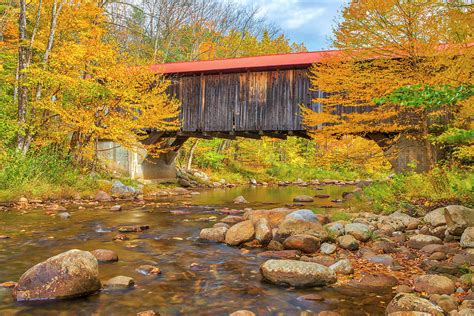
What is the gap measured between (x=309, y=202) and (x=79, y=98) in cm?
883

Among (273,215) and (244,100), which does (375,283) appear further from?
(244,100)

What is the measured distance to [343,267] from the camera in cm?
542

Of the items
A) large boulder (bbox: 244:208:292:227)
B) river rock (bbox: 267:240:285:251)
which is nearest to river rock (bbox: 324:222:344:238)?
river rock (bbox: 267:240:285:251)

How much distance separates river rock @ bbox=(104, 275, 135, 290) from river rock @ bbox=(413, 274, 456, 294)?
3.29 m

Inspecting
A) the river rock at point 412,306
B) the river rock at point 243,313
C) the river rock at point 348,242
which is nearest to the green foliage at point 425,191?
the river rock at point 348,242

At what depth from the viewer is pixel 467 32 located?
8.80 m

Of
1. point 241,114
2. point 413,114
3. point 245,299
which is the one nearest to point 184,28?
point 241,114

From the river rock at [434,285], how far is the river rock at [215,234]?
3712 millimetres

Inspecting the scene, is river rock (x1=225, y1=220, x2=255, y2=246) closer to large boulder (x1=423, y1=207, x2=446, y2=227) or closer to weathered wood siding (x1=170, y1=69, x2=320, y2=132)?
large boulder (x1=423, y1=207, x2=446, y2=227)

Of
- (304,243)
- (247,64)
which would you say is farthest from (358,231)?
(247,64)

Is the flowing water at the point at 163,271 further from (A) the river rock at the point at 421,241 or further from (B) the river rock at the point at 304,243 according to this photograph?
(A) the river rock at the point at 421,241

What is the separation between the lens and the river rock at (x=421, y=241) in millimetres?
6597

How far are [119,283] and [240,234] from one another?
282cm

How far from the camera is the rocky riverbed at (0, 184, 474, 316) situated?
14.1ft
